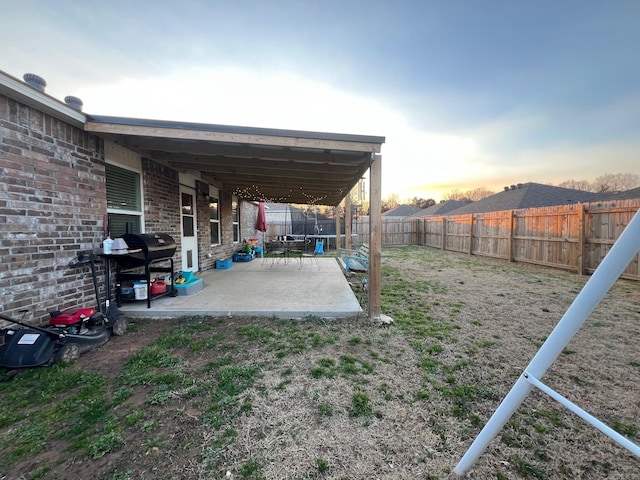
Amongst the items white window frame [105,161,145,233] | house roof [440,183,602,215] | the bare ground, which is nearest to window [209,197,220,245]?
white window frame [105,161,145,233]

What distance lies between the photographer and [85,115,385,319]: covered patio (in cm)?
349

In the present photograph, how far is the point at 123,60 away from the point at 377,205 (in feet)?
20.0

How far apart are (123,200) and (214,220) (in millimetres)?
3727

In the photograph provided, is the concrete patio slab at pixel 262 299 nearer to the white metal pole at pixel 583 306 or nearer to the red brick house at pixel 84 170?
the red brick house at pixel 84 170

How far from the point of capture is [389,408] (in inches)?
80.8

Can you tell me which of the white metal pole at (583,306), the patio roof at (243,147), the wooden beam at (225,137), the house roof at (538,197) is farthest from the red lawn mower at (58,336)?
the house roof at (538,197)

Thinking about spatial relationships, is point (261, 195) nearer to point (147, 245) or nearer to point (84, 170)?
point (147, 245)

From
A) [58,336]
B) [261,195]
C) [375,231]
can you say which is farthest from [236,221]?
[58,336]

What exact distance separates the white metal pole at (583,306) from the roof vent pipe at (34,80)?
477 cm

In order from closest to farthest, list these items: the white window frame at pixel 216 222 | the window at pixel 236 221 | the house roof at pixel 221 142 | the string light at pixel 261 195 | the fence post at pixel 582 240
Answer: the house roof at pixel 221 142, the fence post at pixel 582 240, the white window frame at pixel 216 222, the string light at pixel 261 195, the window at pixel 236 221

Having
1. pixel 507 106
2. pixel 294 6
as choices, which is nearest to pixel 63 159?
pixel 294 6

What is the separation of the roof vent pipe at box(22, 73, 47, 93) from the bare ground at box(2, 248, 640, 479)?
304 cm

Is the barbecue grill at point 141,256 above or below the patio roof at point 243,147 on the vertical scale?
below

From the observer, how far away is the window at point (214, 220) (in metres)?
7.75
